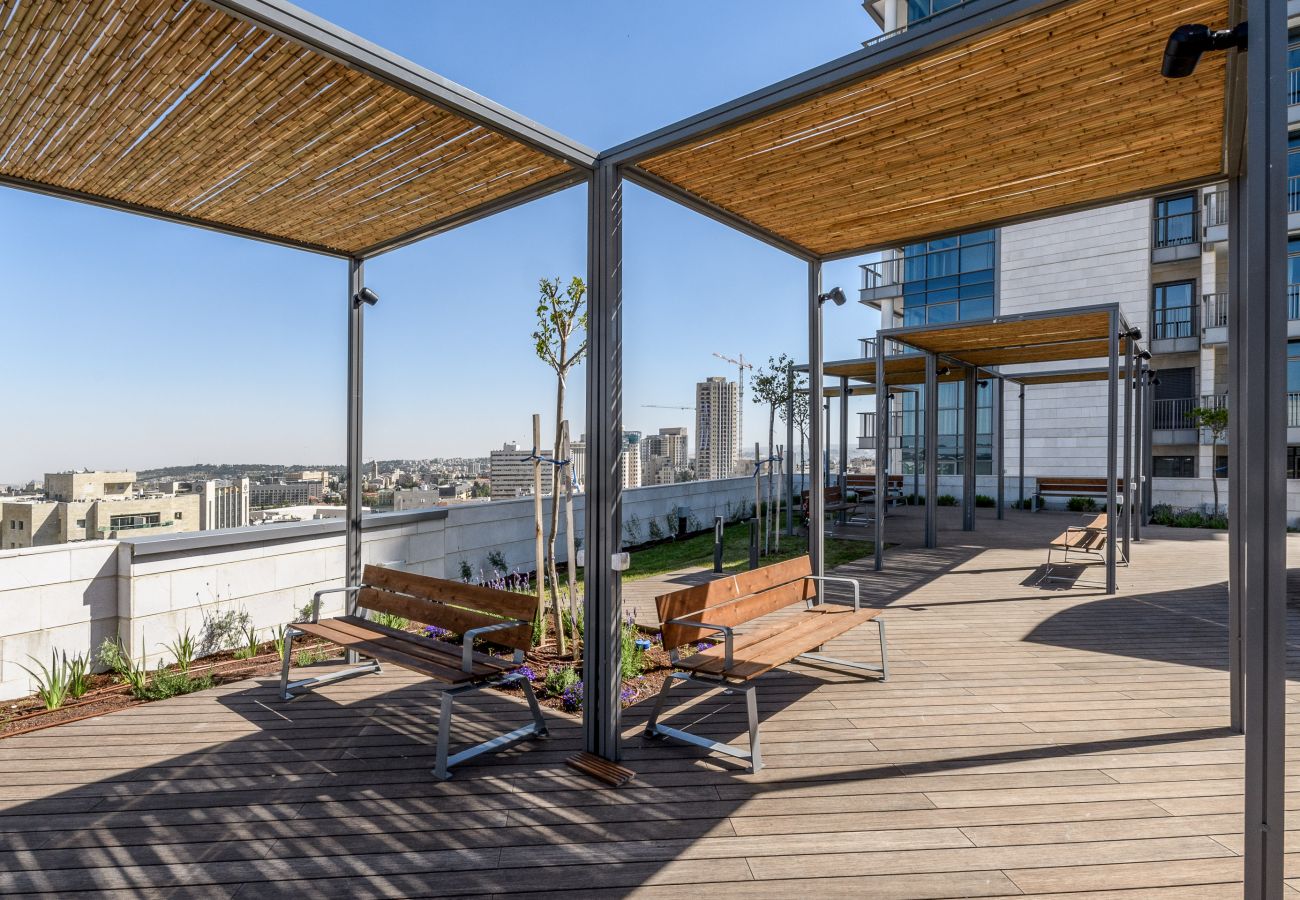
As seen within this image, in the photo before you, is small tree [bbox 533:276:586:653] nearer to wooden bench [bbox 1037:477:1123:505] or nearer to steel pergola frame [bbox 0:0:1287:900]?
steel pergola frame [bbox 0:0:1287:900]

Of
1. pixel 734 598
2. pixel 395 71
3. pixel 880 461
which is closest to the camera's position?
pixel 395 71

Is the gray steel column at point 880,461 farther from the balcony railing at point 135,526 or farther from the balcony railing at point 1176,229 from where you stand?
the balcony railing at point 1176,229

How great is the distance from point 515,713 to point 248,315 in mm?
19819

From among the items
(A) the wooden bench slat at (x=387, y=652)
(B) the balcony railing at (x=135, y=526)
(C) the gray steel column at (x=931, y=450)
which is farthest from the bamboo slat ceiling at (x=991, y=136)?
(C) the gray steel column at (x=931, y=450)

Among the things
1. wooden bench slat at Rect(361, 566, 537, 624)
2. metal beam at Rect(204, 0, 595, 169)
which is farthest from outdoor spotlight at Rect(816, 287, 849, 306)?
wooden bench slat at Rect(361, 566, 537, 624)

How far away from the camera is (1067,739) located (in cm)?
365

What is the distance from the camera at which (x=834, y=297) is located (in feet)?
17.5

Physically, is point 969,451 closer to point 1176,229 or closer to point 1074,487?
point 1074,487

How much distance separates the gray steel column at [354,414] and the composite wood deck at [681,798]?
1037 millimetres

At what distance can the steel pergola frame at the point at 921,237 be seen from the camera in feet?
6.10

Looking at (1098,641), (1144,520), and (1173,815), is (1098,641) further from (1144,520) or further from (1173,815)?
(1144,520)

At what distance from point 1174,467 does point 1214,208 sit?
699 centimetres

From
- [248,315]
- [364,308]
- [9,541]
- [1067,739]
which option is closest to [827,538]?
[1067,739]

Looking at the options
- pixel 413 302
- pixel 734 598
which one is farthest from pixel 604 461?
pixel 413 302
